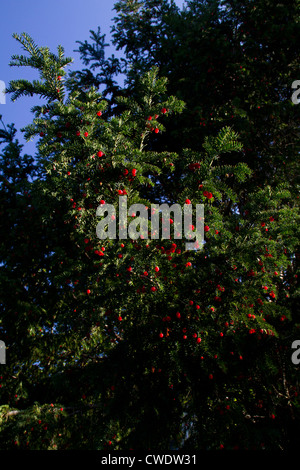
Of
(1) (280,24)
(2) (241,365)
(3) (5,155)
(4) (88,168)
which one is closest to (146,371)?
(2) (241,365)

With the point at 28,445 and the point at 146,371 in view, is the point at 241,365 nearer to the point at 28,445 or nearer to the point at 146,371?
the point at 146,371

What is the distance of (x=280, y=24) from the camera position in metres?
6.14

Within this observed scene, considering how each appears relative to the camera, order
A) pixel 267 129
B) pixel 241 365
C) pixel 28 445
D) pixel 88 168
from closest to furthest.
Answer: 1. pixel 88 168
2. pixel 241 365
3. pixel 28 445
4. pixel 267 129

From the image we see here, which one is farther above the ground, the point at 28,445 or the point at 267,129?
the point at 267,129

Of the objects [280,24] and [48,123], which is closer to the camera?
[48,123]

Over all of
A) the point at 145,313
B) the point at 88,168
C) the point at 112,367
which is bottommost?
the point at 112,367

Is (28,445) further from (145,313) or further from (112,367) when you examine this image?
(145,313)

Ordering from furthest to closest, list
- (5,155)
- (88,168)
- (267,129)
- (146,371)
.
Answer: (267,129), (5,155), (146,371), (88,168)

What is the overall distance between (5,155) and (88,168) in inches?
140

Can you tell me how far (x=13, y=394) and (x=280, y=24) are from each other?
28.3ft

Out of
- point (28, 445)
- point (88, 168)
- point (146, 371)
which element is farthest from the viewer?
point (28, 445)

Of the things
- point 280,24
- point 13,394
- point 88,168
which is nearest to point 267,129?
point 280,24
